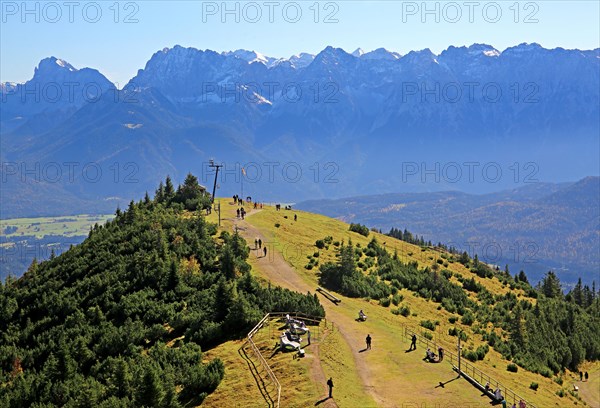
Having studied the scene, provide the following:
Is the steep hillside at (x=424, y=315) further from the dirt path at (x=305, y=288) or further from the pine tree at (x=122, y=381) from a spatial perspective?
the pine tree at (x=122, y=381)

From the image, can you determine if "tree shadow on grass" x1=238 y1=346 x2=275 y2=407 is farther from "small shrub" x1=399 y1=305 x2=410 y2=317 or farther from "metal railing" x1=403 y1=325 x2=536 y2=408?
"small shrub" x1=399 y1=305 x2=410 y2=317

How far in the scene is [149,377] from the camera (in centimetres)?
4012

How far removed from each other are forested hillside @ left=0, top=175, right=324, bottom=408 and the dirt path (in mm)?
3127

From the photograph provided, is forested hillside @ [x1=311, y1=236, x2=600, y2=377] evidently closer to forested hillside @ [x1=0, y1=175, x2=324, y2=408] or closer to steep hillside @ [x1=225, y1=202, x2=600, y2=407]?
steep hillside @ [x1=225, y1=202, x2=600, y2=407]

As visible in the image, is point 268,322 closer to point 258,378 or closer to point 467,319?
point 258,378

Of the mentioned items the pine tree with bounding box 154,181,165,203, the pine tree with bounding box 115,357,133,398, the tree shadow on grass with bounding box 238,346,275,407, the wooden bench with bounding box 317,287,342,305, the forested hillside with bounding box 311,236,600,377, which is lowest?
the forested hillside with bounding box 311,236,600,377

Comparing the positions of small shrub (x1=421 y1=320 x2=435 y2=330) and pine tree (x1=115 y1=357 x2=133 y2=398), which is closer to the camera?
pine tree (x1=115 y1=357 x2=133 y2=398)

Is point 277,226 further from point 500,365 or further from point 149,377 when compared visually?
point 149,377

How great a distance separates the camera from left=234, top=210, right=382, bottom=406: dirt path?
47.6m

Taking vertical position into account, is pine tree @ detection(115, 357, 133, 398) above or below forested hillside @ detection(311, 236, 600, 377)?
above

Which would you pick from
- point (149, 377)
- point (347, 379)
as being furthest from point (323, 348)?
point (149, 377)

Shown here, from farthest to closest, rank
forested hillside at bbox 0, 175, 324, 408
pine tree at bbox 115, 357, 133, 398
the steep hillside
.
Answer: the steep hillside → forested hillside at bbox 0, 175, 324, 408 → pine tree at bbox 115, 357, 133, 398

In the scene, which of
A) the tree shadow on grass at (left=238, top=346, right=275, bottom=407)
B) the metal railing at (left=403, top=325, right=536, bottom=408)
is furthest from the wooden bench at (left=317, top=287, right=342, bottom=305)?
the tree shadow on grass at (left=238, top=346, right=275, bottom=407)

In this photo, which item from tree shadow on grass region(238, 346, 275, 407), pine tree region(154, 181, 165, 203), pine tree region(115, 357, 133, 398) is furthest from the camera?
pine tree region(154, 181, 165, 203)
